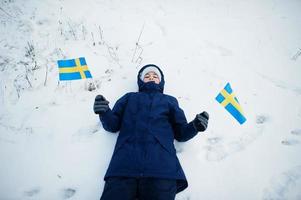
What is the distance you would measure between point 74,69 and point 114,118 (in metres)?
1.04

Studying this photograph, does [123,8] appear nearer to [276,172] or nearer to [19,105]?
[19,105]

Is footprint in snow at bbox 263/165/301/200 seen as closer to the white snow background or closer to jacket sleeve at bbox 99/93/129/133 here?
the white snow background

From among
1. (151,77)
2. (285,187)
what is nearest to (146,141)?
(151,77)

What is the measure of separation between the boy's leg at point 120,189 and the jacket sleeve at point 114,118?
74 centimetres

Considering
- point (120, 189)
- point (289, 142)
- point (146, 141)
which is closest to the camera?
point (120, 189)

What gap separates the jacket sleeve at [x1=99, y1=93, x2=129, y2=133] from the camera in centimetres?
273

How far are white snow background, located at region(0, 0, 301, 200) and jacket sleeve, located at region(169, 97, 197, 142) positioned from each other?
0.26 m

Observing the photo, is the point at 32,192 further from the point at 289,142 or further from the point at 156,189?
the point at 289,142

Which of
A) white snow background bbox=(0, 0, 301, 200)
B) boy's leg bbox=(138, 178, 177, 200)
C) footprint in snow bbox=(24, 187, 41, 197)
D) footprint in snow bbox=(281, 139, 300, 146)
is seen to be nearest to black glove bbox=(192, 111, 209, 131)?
white snow background bbox=(0, 0, 301, 200)

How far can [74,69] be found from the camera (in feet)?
10.2

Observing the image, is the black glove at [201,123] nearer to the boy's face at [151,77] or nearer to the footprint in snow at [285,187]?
the boy's face at [151,77]

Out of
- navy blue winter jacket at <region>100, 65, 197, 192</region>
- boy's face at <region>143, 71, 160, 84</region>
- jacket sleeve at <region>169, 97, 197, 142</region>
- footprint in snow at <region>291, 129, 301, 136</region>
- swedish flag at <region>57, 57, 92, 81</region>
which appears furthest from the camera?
boy's face at <region>143, 71, 160, 84</region>

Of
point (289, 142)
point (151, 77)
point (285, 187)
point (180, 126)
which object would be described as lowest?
point (285, 187)

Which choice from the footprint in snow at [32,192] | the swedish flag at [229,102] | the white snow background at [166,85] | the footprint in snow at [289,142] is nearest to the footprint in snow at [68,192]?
the white snow background at [166,85]
